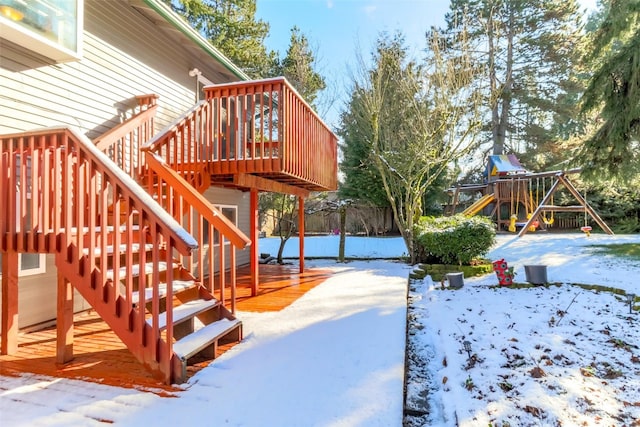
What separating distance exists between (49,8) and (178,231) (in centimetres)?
322

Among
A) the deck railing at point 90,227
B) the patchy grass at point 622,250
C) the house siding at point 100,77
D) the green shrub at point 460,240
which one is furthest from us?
the patchy grass at point 622,250

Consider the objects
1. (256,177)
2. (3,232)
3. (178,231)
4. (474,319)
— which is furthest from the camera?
(256,177)

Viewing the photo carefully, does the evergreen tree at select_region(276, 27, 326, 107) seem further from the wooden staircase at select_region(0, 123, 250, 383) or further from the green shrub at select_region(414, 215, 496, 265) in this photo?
the wooden staircase at select_region(0, 123, 250, 383)

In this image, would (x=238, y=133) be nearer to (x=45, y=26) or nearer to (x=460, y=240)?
(x=45, y=26)

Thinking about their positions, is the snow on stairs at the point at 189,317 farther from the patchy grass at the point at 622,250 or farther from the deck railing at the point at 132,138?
the patchy grass at the point at 622,250

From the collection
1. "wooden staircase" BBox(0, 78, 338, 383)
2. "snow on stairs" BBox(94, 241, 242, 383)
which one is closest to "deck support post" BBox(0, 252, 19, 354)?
"wooden staircase" BBox(0, 78, 338, 383)

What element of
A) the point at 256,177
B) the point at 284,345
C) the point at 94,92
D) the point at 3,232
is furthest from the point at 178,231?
the point at 94,92

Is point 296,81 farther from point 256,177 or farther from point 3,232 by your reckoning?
point 3,232

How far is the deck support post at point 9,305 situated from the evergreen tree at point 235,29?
13556mm

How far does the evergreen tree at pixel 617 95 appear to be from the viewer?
22.9 ft

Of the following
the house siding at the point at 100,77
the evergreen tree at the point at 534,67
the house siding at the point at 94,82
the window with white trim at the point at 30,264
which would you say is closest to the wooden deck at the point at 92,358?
the house siding at the point at 94,82

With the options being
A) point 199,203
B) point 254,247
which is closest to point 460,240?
point 254,247

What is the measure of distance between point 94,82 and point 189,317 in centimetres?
371

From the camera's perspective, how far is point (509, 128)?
1997cm
